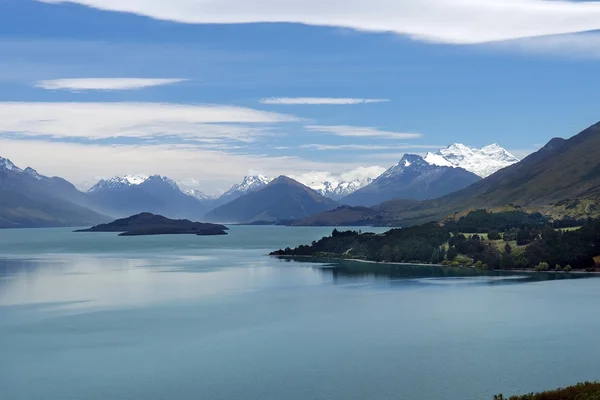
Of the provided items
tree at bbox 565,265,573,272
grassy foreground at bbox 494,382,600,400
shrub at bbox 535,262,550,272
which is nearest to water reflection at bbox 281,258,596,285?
shrub at bbox 535,262,550,272

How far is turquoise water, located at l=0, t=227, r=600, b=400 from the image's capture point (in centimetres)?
6825

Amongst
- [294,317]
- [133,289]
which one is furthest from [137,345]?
[133,289]

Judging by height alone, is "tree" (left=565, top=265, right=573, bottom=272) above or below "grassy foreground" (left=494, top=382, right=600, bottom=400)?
above

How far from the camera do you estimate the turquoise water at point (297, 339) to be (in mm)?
68250

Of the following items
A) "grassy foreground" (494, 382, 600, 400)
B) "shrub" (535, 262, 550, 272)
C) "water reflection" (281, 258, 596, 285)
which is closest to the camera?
"grassy foreground" (494, 382, 600, 400)

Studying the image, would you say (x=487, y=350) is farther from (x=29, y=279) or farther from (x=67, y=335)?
(x=29, y=279)

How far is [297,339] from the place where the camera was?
3612 inches

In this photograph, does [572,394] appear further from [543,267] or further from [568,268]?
[543,267]

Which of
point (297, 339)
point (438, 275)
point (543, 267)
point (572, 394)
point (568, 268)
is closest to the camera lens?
point (572, 394)

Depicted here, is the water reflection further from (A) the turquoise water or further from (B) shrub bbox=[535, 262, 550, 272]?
(B) shrub bbox=[535, 262, 550, 272]

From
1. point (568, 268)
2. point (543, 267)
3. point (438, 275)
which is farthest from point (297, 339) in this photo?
point (568, 268)

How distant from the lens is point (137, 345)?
8850 cm

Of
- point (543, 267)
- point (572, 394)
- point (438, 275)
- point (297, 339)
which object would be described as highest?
point (543, 267)

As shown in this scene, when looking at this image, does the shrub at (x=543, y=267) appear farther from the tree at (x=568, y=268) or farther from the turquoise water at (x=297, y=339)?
the turquoise water at (x=297, y=339)
